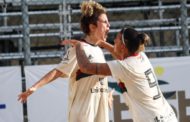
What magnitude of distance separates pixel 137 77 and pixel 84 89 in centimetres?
93

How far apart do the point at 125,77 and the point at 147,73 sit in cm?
17

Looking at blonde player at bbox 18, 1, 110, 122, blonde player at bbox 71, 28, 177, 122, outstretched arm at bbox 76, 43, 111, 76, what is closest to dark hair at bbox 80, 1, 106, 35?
blonde player at bbox 18, 1, 110, 122

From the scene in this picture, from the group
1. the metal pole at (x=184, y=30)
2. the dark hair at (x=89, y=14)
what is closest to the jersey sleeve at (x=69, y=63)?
the dark hair at (x=89, y=14)

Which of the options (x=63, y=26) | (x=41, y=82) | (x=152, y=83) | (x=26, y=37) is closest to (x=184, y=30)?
(x=63, y=26)

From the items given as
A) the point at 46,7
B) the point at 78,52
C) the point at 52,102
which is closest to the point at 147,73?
the point at 78,52

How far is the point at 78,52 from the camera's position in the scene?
169 inches

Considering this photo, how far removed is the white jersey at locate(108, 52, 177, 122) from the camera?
3975 millimetres

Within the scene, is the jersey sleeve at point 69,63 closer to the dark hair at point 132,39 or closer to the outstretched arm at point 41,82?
the outstretched arm at point 41,82

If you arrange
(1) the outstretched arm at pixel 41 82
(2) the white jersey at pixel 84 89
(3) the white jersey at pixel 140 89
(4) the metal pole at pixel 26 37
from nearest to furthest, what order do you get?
1. (3) the white jersey at pixel 140 89
2. (1) the outstretched arm at pixel 41 82
3. (2) the white jersey at pixel 84 89
4. (4) the metal pole at pixel 26 37

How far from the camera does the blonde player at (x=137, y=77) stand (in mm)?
3979

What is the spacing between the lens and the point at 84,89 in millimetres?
4809

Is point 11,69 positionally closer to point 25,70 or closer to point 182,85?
point 25,70

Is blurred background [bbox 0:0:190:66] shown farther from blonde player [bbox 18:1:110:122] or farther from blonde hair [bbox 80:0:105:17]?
blonde hair [bbox 80:0:105:17]

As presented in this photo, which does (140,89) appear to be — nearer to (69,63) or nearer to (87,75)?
(87,75)
